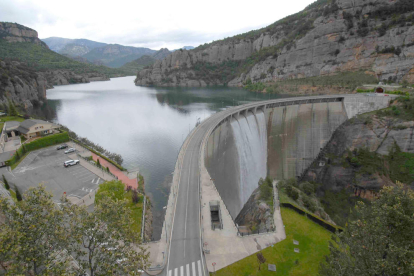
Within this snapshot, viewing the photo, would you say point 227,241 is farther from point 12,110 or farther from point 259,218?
point 12,110

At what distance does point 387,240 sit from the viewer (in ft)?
28.7

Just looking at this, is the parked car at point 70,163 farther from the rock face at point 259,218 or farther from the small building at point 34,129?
the rock face at point 259,218

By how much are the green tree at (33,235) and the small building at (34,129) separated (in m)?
43.2

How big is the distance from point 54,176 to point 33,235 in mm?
27430

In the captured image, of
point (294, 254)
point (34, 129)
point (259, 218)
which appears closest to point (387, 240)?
point (294, 254)

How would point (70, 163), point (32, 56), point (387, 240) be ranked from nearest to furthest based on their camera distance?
point (387, 240) → point (70, 163) → point (32, 56)

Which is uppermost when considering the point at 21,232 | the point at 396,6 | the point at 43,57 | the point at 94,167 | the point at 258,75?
the point at 43,57

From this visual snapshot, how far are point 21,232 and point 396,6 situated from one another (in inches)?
4274

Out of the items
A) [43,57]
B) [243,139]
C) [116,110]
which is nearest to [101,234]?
[243,139]

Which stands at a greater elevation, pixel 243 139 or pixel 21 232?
pixel 21 232

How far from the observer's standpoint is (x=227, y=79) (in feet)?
529

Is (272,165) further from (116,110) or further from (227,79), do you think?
(227,79)

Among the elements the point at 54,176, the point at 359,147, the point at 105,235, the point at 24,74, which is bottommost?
the point at 359,147

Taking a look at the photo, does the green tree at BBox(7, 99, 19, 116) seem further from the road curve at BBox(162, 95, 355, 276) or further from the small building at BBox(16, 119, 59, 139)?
the road curve at BBox(162, 95, 355, 276)
